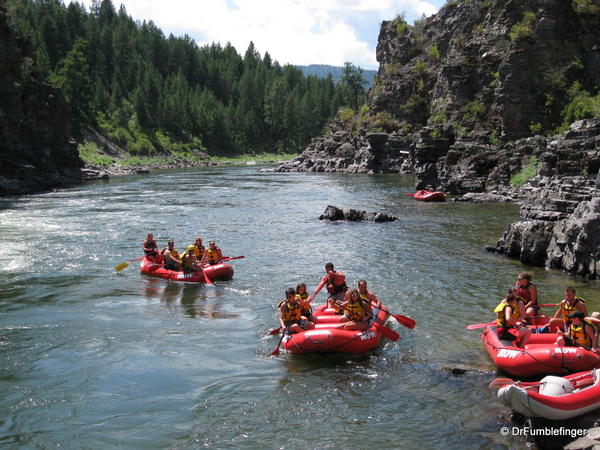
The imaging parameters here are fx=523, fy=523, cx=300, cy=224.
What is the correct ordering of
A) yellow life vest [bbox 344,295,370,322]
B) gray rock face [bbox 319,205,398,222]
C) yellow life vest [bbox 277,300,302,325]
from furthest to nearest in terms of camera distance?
gray rock face [bbox 319,205,398,222] < yellow life vest [bbox 277,300,302,325] < yellow life vest [bbox 344,295,370,322]

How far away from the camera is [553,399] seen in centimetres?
732

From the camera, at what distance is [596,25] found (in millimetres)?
39906

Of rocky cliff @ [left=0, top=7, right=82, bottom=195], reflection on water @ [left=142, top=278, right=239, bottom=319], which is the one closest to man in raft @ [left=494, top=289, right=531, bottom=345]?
reflection on water @ [left=142, top=278, right=239, bottom=319]

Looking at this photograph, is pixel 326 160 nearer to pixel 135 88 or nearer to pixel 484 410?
pixel 135 88

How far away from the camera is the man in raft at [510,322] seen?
34.2 ft

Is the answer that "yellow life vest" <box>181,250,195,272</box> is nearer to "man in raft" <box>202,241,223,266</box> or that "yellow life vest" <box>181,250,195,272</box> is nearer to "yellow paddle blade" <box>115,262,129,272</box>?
"man in raft" <box>202,241,223,266</box>

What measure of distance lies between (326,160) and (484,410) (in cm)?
6740

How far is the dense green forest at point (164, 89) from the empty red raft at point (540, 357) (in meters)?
79.0

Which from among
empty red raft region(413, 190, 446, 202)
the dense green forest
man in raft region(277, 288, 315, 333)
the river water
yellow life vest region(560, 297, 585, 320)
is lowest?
the river water

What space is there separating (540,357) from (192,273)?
36.1 ft

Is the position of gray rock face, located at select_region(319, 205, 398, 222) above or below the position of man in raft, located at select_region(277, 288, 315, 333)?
above

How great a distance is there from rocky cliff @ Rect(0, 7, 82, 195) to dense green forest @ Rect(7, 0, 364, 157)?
1035 inches

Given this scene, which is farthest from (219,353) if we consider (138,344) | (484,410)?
(484,410)

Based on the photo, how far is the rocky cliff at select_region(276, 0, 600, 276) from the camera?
18.6 m
